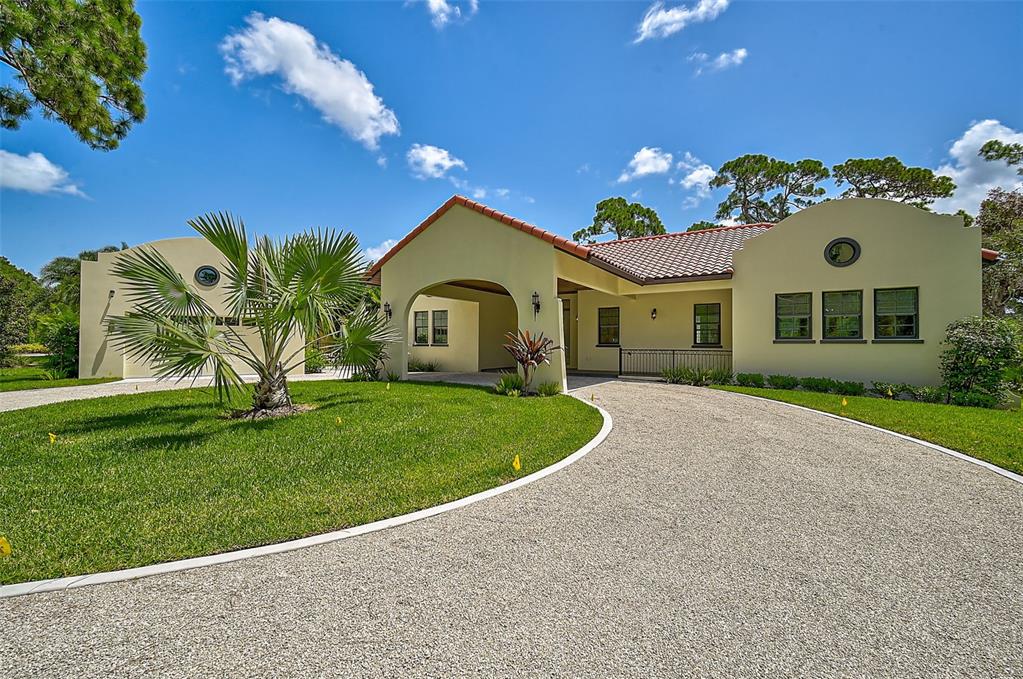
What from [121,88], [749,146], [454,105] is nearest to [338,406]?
[121,88]

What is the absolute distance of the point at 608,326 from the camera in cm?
1783

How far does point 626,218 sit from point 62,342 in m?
36.2

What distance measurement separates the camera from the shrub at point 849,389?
11781 millimetres

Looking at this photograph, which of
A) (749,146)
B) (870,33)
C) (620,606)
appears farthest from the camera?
(749,146)

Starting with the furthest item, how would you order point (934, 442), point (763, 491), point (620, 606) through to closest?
point (934, 442) → point (763, 491) → point (620, 606)

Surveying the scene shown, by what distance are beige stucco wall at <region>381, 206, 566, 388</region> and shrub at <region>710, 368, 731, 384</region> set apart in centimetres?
530

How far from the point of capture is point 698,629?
8.26 feet

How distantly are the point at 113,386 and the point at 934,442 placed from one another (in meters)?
20.5

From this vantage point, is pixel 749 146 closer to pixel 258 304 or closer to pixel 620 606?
pixel 258 304

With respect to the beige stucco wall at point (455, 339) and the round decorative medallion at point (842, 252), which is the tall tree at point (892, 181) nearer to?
the round decorative medallion at point (842, 252)

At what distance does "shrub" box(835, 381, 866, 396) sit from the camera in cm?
1178

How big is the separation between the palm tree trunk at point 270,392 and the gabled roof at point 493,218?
693cm

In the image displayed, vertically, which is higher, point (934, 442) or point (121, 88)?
point (121, 88)

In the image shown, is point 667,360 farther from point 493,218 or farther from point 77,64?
point 77,64
